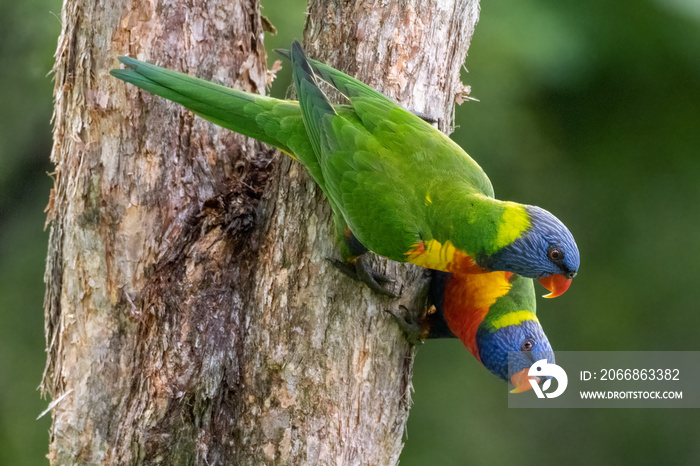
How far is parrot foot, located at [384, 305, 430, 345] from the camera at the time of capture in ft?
8.18

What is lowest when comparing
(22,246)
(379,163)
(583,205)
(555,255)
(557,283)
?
(22,246)

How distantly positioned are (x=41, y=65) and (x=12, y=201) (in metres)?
1.05

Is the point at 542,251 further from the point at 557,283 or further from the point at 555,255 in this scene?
the point at 557,283

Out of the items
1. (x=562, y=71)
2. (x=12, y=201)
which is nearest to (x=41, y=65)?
(x=12, y=201)

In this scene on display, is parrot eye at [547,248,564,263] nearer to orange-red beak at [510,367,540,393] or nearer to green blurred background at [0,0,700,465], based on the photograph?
orange-red beak at [510,367,540,393]

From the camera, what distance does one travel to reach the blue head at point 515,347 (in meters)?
2.71

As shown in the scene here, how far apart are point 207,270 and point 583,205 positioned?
3653 millimetres

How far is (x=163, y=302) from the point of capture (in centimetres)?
259

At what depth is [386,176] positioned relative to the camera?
2.41 m

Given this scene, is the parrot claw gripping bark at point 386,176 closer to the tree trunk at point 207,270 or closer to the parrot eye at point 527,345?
the tree trunk at point 207,270

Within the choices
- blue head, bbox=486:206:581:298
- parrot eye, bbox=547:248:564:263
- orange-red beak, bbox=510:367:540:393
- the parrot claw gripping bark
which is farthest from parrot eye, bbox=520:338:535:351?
parrot eye, bbox=547:248:564:263

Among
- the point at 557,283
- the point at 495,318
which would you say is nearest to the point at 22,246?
the point at 495,318

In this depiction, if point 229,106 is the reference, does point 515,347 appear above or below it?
below

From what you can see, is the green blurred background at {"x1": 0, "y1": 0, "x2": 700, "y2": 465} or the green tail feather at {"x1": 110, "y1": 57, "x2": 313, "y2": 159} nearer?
the green tail feather at {"x1": 110, "y1": 57, "x2": 313, "y2": 159}
